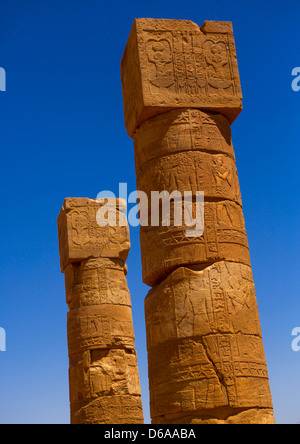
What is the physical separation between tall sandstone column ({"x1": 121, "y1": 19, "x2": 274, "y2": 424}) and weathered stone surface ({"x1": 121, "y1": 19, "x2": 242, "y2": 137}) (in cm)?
1

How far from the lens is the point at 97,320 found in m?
14.4

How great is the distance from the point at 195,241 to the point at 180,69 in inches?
87.6

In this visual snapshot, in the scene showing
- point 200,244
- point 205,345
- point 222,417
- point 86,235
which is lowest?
point 222,417

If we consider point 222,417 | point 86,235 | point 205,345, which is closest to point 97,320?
point 86,235

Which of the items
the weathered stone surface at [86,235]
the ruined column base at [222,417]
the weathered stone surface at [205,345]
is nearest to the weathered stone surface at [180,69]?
the weathered stone surface at [205,345]

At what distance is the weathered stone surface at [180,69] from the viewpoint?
847 centimetres

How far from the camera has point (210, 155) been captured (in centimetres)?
843

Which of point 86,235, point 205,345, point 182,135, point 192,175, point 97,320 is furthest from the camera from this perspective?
point 86,235

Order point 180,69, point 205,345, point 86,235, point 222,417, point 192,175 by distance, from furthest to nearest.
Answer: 1. point 86,235
2. point 180,69
3. point 192,175
4. point 205,345
5. point 222,417

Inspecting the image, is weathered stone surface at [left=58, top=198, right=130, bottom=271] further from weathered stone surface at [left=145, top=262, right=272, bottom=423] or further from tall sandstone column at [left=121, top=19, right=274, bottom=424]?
weathered stone surface at [left=145, top=262, right=272, bottom=423]

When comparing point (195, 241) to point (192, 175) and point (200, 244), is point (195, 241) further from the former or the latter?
point (192, 175)

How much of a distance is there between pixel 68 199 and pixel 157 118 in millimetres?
7224

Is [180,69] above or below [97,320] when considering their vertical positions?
above
